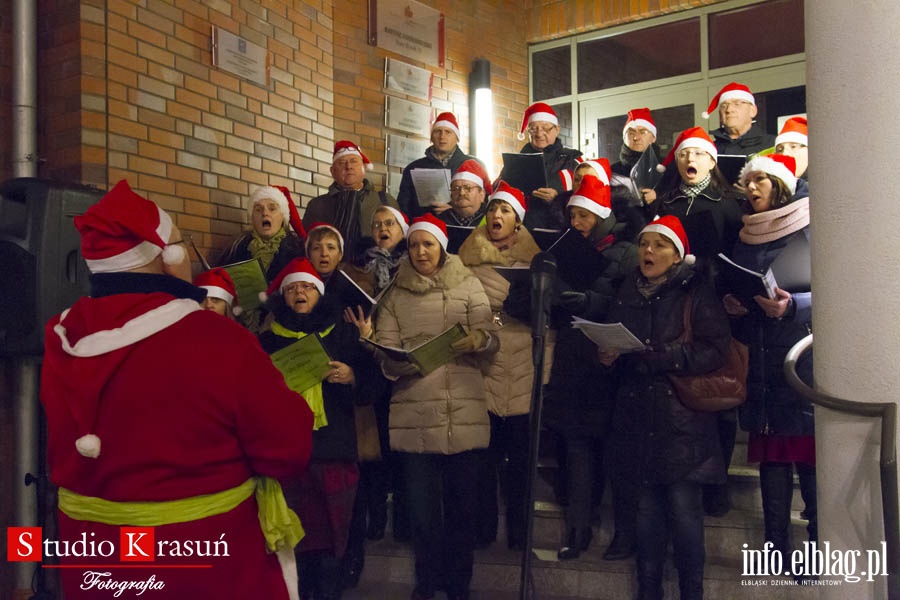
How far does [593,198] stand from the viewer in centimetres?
435

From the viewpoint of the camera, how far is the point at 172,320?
6.91ft

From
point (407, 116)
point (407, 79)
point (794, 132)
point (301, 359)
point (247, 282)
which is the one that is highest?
point (407, 79)

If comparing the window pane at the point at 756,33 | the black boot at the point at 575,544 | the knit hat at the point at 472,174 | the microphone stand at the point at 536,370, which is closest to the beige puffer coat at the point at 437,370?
the black boot at the point at 575,544

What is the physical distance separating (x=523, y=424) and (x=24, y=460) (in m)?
2.26

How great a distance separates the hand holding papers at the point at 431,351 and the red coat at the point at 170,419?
1402 millimetres

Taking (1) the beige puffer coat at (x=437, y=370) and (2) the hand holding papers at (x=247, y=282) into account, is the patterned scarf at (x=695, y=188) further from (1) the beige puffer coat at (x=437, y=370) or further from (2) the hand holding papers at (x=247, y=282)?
(2) the hand holding papers at (x=247, y=282)

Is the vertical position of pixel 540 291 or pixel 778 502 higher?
pixel 540 291

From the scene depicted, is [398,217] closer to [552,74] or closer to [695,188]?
[695,188]

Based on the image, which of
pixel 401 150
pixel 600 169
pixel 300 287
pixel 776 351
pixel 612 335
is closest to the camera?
pixel 612 335

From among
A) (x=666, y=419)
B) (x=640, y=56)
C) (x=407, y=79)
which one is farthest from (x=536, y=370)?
(x=640, y=56)

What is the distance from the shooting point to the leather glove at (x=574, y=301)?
392cm

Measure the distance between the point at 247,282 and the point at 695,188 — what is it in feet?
7.18

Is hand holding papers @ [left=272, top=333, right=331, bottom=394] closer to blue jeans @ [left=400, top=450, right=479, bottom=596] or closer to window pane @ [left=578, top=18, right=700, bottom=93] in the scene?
blue jeans @ [left=400, top=450, right=479, bottom=596]

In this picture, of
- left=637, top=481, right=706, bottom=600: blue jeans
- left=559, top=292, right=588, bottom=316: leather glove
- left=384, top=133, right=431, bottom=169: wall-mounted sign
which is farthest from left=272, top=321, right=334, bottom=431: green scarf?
left=384, top=133, right=431, bottom=169: wall-mounted sign
